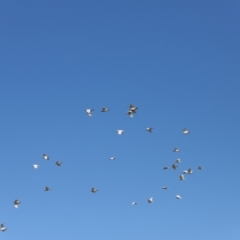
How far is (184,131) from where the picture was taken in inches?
1585

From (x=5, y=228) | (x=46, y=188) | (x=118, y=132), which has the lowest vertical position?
(x=5, y=228)

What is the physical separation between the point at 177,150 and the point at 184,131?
1719 mm

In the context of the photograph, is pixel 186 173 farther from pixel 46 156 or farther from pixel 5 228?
pixel 5 228

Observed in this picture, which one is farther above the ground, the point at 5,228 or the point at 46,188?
the point at 46,188

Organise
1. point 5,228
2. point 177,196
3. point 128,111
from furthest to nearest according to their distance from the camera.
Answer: point 177,196 → point 5,228 → point 128,111

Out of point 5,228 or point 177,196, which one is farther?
point 177,196

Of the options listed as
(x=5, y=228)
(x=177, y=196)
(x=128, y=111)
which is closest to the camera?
(x=128, y=111)

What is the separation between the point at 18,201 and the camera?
40.9 meters

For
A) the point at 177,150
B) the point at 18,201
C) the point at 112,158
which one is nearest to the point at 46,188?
the point at 18,201

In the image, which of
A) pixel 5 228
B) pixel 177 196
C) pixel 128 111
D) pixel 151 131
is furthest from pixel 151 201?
pixel 5 228

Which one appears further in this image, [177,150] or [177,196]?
[177,196]

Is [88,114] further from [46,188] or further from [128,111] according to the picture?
[46,188]

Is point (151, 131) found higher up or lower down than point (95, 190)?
higher up

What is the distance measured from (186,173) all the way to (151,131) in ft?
14.9
